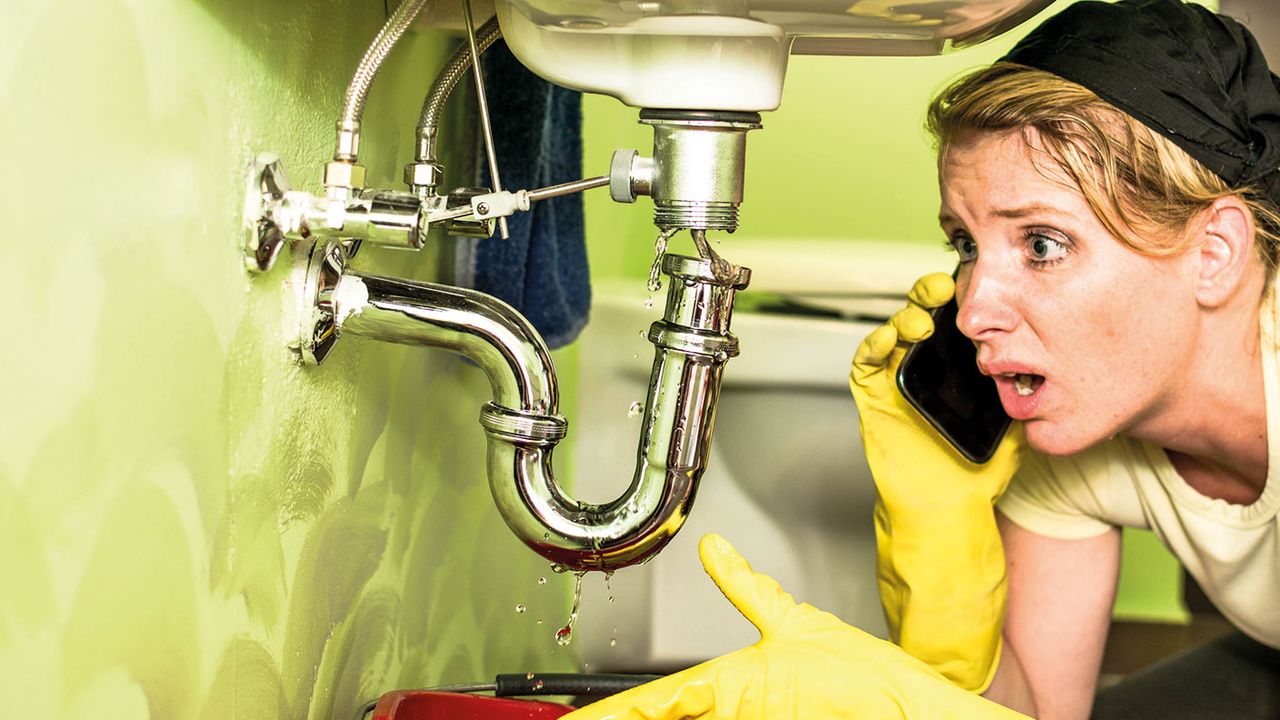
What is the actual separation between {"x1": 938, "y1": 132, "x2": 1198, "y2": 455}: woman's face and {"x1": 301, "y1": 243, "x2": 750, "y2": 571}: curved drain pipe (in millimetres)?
224

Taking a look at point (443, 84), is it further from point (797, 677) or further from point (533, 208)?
point (797, 677)

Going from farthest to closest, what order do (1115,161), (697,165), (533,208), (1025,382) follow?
(533,208) → (1025,382) → (1115,161) → (697,165)

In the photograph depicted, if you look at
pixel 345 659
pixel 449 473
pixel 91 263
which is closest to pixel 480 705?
pixel 345 659

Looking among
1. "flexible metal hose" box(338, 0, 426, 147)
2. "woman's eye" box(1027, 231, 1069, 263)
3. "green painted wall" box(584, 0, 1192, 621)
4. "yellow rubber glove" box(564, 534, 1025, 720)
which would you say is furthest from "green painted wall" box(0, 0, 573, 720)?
"green painted wall" box(584, 0, 1192, 621)

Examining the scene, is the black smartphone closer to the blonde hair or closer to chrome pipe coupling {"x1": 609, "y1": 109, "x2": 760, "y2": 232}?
the blonde hair

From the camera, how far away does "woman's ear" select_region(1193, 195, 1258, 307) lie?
2.64 ft

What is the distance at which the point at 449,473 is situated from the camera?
40.3 inches

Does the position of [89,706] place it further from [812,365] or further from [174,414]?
[812,365]

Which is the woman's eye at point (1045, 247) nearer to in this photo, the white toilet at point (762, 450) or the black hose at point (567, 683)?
the black hose at point (567, 683)

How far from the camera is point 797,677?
66 centimetres

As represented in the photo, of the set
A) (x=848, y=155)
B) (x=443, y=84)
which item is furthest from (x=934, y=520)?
(x=848, y=155)

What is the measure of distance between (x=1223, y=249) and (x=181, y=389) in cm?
71

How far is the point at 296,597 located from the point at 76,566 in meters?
0.25

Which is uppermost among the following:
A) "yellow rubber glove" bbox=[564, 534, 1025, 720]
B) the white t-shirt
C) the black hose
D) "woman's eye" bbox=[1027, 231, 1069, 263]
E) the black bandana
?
the black bandana
